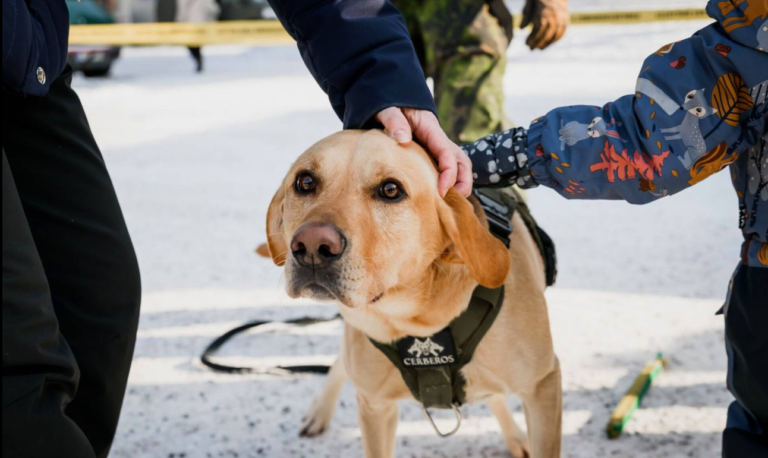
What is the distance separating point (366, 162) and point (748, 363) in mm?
994

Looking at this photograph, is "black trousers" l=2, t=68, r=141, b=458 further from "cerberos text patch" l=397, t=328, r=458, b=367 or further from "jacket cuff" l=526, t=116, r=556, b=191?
"jacket cuff" l=526, t=116, r=556, b=191

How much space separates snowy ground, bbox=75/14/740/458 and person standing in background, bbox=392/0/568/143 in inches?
43.4

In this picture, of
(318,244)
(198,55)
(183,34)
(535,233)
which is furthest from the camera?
(198,55)

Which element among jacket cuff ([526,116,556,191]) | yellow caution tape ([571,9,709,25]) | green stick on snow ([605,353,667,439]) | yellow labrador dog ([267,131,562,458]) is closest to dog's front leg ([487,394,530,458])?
green stick on snow ([605,353,667,439])

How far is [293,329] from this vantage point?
12.2 feet

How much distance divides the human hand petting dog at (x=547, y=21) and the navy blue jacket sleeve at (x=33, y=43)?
2113mm

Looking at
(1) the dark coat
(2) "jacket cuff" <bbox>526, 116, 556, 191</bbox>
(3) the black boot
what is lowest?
(3) the black boot

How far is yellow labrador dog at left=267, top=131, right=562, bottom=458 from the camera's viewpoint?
1658 millimetres

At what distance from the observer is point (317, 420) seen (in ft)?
9.24

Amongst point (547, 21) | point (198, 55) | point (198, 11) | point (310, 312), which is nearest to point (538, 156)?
point (547, 21)

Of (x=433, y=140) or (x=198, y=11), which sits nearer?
(x=433, y=140)

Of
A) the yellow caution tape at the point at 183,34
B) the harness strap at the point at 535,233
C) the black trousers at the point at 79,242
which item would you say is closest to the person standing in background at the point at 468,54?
the harness strap at the point at 535,233

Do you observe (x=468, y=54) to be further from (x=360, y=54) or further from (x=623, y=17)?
(x=623, y=17)

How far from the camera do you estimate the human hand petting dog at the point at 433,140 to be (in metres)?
1.80
